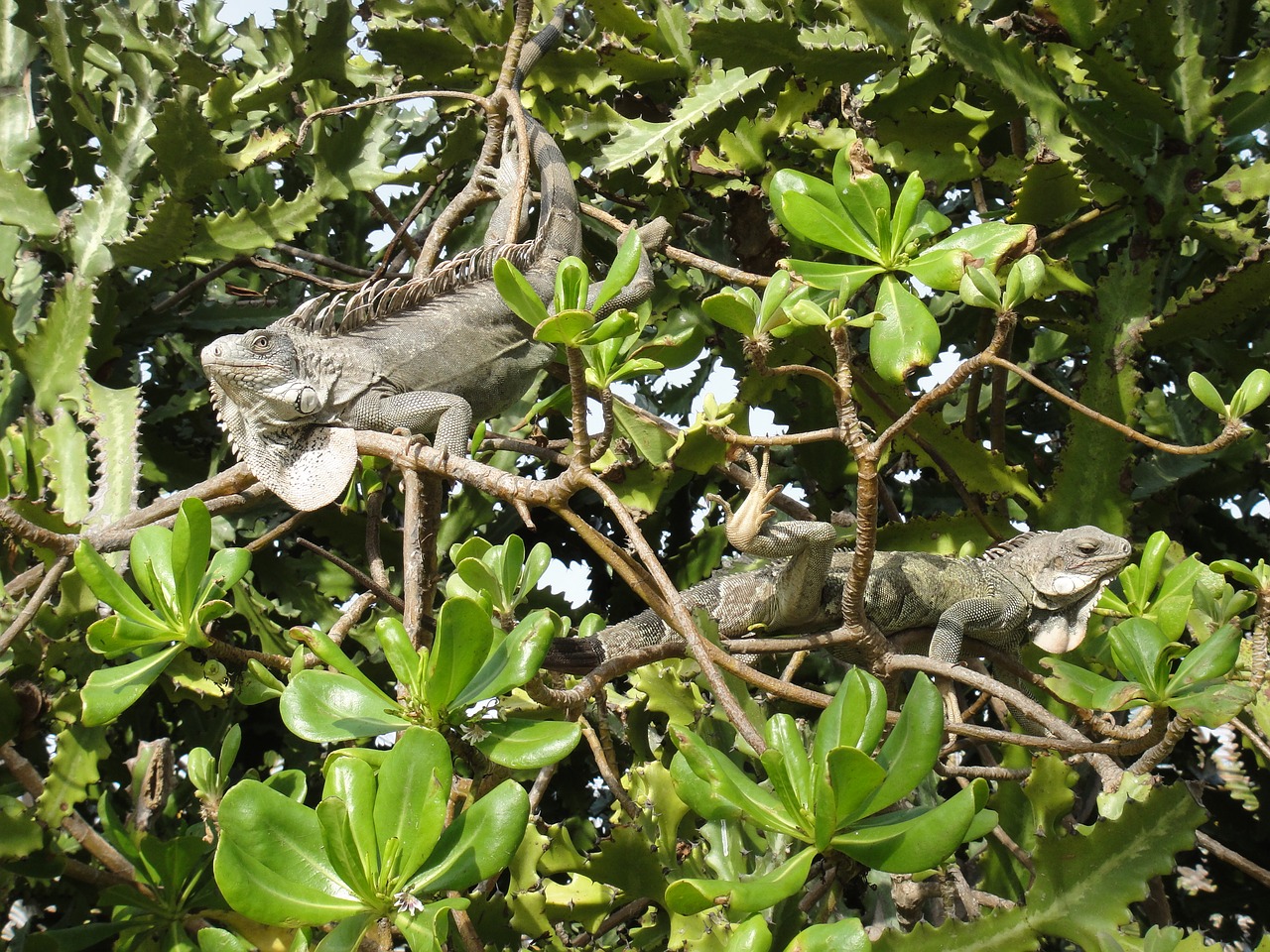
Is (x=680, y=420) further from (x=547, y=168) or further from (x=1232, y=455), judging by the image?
(x=1232, y=455)

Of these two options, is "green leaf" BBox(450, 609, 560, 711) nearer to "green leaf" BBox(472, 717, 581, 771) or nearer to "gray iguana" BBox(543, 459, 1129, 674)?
"green leaf" BBox(472, 717, 581, 771)

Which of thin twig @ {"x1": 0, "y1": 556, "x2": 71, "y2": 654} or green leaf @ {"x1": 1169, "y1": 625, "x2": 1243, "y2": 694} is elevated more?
green leaf @ {"x1": 1169, "y1": 625, "x2": 1243, "y2": 694}

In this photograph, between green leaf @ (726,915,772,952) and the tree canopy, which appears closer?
green leaf @ (726,915,772,952)

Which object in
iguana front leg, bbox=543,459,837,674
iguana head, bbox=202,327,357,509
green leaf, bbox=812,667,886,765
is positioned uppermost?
green leaf, bbox=812,667,886,765

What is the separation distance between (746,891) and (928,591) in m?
1.75

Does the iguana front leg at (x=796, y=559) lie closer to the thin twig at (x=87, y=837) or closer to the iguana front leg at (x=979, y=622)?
the iguana front leg at (x=979, y=622)

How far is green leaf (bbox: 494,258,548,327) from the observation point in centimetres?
129

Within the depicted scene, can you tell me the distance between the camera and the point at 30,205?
278 centimetres

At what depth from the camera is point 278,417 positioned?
88.8 inches

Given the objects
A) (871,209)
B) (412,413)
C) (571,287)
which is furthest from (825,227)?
(412,413)

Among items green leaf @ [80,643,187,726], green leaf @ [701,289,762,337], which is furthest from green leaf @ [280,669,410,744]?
green leaf @ [701,289,762,337]

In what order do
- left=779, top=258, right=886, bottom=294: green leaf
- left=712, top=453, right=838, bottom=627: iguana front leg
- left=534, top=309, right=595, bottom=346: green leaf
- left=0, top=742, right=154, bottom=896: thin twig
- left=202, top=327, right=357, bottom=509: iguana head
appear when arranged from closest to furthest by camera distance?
1. left=534, top=309, right=595, bottom=346: green leaf
2. left=779, top=258, right=886, bottom=294: green leaf
3. left=0, top=742, right=154, bottom=896: thin twig
4. left=202, top=327, right=357, bottom=509: iguana head
5. left=712, top=453, right=838, bottom=627: iguana front leg

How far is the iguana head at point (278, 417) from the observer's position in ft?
7.07

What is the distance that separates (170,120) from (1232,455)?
2.58 m
